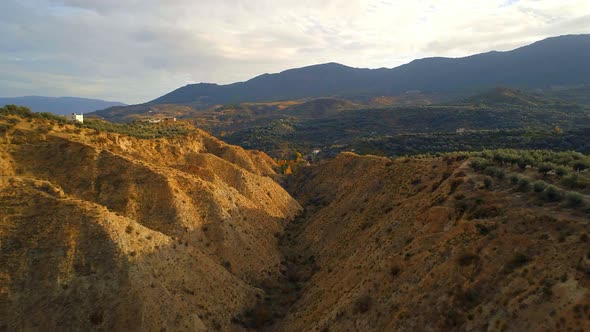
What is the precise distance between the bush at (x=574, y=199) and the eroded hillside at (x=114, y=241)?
25973 mm

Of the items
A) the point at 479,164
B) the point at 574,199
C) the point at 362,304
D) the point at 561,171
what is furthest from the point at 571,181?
the point at 362,304

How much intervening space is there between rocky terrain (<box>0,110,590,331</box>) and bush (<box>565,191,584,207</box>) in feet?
1.25

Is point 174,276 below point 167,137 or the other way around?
below

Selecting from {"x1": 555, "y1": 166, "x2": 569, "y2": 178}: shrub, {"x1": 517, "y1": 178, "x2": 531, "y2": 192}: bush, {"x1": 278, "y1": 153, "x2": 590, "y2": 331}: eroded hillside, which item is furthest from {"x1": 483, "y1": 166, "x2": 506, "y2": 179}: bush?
{"x1": 555, "y1": 166, "x2": 569, "y2": 178}: shrub

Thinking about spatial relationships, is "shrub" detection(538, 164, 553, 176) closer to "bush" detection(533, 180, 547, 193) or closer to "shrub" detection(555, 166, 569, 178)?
"shrub" detection(555, 166, 569, 178)

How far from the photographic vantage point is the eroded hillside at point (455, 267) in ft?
56.0

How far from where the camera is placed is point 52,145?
4134 centimetres

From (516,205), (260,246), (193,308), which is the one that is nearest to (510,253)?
(516,205)

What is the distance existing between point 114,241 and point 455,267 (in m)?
24.5

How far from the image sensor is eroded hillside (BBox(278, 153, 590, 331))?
17078 millimetres

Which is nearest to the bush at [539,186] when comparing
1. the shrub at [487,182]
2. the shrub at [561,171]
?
the shrub at [487,182]

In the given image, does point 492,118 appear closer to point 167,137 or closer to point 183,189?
point 167,137

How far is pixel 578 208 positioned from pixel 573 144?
249 feet

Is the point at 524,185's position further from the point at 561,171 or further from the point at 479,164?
the point at 479,164
